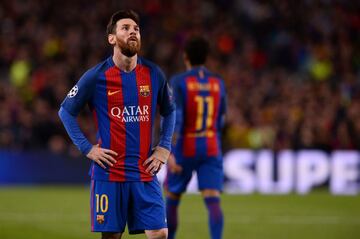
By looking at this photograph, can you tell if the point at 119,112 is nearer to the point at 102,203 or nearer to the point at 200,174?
the point at 102,203

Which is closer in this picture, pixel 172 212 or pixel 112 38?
pixel 112 38

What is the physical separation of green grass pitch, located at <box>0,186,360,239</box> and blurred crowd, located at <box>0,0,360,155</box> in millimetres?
1473

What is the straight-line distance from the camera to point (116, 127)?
269 inches

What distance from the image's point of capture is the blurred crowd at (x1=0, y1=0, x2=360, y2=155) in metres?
18.8

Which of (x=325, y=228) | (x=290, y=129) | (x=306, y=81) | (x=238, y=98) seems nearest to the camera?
(x=325, y=228)

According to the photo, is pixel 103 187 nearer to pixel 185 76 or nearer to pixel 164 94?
pixel 164 94

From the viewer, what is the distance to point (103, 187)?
6.82m

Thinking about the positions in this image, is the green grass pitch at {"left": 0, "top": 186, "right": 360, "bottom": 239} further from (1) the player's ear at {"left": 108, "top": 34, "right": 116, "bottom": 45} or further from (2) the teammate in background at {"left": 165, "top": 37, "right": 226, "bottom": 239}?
(1) the player's ear at {"left": 108, "top": 34, "right": 116, "bottom": 45}

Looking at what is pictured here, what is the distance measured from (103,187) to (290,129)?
12074mm

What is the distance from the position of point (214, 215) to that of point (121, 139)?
2713 millimetres

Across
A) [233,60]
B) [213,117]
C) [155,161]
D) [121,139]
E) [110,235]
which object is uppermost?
[233,60]

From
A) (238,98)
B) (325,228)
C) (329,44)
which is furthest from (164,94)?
(329,44)

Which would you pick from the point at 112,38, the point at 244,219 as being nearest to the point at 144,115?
the point at 112,38

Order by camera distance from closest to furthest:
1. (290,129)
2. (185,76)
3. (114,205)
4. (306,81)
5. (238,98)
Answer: (114,205) → (185,76) → (290,129) → (238,98) → (306,81)
